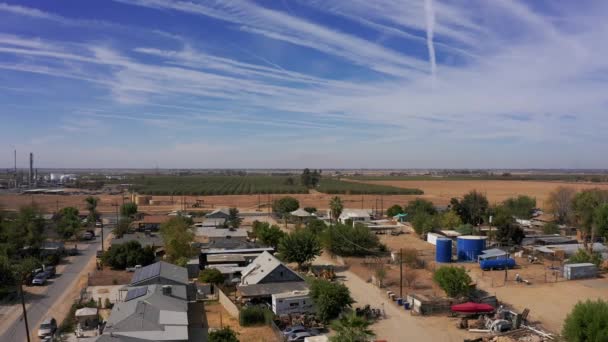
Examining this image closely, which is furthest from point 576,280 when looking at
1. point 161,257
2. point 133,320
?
point 161,257

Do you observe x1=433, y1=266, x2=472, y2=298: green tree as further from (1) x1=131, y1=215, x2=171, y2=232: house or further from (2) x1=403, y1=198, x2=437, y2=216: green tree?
(1) x1=131, y1=215, x2=171, y2=232: house

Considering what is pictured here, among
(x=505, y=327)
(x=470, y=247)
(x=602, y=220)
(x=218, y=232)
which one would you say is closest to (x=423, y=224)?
(x=470, y=247)

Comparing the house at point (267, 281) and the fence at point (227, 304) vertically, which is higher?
the house at point (267, 281)

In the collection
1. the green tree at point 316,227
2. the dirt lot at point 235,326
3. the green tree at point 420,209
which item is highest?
the green tree at point 420,209

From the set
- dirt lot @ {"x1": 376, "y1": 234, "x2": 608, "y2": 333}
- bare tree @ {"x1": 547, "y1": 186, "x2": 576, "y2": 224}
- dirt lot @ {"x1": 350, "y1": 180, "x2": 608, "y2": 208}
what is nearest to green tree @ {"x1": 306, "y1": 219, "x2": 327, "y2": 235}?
dirt lot @ {"x1": 376, "y1": 234, "x2": 608, "y2": 333}

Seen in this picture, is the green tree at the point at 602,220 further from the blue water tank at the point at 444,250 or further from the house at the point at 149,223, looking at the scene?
the house at the point at 149,223

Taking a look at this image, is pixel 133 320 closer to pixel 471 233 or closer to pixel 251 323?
pixel 251 323

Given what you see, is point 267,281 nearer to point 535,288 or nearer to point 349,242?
point 349,242

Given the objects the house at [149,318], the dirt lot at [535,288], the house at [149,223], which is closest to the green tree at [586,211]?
the dirt lot at [535,288]
